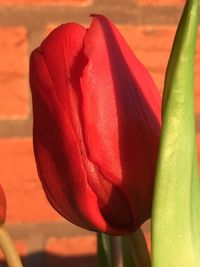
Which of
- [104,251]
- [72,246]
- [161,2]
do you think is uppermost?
[161,2]

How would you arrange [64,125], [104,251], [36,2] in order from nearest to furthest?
[64,125], [104,251], [36,2]

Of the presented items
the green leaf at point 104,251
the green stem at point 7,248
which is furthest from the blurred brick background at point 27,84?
the green stem at point 7,248

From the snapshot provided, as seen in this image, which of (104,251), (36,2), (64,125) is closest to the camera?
(64,125)

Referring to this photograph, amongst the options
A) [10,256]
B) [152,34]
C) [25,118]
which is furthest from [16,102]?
[10,256]

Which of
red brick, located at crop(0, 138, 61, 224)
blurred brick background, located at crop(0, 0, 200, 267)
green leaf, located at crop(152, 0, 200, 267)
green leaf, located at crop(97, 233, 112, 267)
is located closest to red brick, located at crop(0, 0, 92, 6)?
blurred brick background, located at crop(0, 0, 200, 267)

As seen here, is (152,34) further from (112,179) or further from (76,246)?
(112,179)

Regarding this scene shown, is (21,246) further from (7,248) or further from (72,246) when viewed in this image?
(7,248)

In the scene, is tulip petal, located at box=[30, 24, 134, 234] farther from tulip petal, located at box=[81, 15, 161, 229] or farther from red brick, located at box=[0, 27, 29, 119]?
red brick, located at box=[0, 27, 29, 119]

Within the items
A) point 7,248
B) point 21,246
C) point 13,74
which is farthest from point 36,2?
point 7,248
